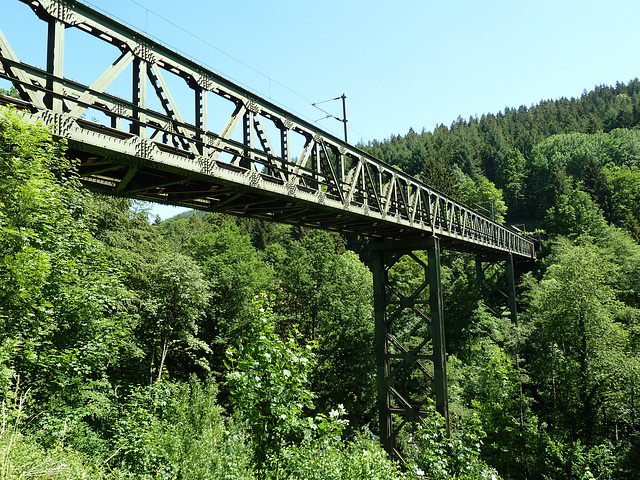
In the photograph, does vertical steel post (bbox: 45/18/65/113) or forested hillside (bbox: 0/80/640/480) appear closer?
vertical steel post (bbox: 45/18/65/113)

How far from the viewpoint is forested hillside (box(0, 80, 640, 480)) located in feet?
19.7

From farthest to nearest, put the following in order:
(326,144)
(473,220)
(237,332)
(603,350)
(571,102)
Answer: (571,102) → (237,332) → (473,220) → (603,350) → (326,144)

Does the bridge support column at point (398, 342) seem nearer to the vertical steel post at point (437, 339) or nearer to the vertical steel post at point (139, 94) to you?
the vertical steel post at point (437, 339)

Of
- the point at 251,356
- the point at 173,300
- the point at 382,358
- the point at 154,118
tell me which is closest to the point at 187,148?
the point at 154,118

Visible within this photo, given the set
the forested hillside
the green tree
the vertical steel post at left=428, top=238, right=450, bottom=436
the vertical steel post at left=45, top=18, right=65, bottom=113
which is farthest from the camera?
the green tree

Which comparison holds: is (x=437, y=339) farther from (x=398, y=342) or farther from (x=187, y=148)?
(x=187, y=148)

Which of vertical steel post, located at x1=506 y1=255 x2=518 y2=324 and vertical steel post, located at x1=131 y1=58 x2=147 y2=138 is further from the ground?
vertical steel post, located at x1=131 y1=58 x2=147 y2=138

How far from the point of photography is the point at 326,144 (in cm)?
1030

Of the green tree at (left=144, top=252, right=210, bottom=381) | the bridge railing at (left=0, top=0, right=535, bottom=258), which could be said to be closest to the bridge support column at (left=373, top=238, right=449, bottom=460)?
the bridge railing at (left=0, top=0, right=535, bottom=258)

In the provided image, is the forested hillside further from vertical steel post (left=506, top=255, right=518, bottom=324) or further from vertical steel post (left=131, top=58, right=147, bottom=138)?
vertical steel post (left=506, top=255, right=518, bottom=324)

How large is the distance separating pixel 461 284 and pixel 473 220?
888 centimetres

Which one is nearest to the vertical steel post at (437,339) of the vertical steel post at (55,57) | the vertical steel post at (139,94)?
the vertical steel post at (139,94)

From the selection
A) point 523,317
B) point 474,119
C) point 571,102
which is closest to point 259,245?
point 523,317

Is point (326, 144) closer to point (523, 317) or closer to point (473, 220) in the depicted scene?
point (473, 220)
